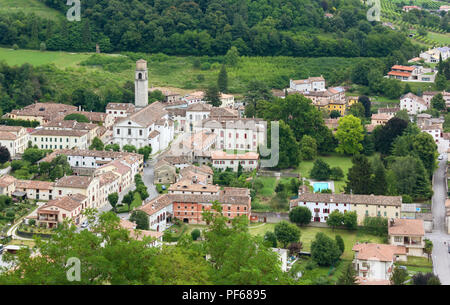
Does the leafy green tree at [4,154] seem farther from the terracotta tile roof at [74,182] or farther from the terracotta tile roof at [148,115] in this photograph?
the terracotta tile roof at [148,115]

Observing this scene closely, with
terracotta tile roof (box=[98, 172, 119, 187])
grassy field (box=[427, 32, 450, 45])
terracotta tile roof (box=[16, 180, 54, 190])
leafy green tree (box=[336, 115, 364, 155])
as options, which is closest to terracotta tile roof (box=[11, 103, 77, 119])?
terracotta tile roof (box=[16, 180, 54, 190])

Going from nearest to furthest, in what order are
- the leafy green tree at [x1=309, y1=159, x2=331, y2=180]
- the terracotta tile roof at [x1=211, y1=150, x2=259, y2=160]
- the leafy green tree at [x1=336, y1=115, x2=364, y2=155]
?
the leafy green tree at [x1=309, y1=159, x2=331, y2=180], the terracotta tile roof at [x1=211, y1=150, x2=259, y2=160], the leafy green tree at [x1=336, y1=115, x2=364, y2=155]

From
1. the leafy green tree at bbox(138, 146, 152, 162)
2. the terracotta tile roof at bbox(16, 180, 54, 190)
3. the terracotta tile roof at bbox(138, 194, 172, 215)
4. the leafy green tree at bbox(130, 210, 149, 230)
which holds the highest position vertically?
the leafy green tree at bbox(138, 146, 152, 162)

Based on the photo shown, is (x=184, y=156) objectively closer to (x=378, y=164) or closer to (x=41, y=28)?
(x=378, y=164)

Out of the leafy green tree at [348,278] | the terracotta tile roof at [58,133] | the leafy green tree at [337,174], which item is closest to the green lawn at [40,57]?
the terracotta tile roof at [58,133]

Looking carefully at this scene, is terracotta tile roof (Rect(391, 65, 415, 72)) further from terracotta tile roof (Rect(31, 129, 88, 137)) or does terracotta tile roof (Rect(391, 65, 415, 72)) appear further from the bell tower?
terracotta tile roof (Rect(31, 129, 88, 137))
